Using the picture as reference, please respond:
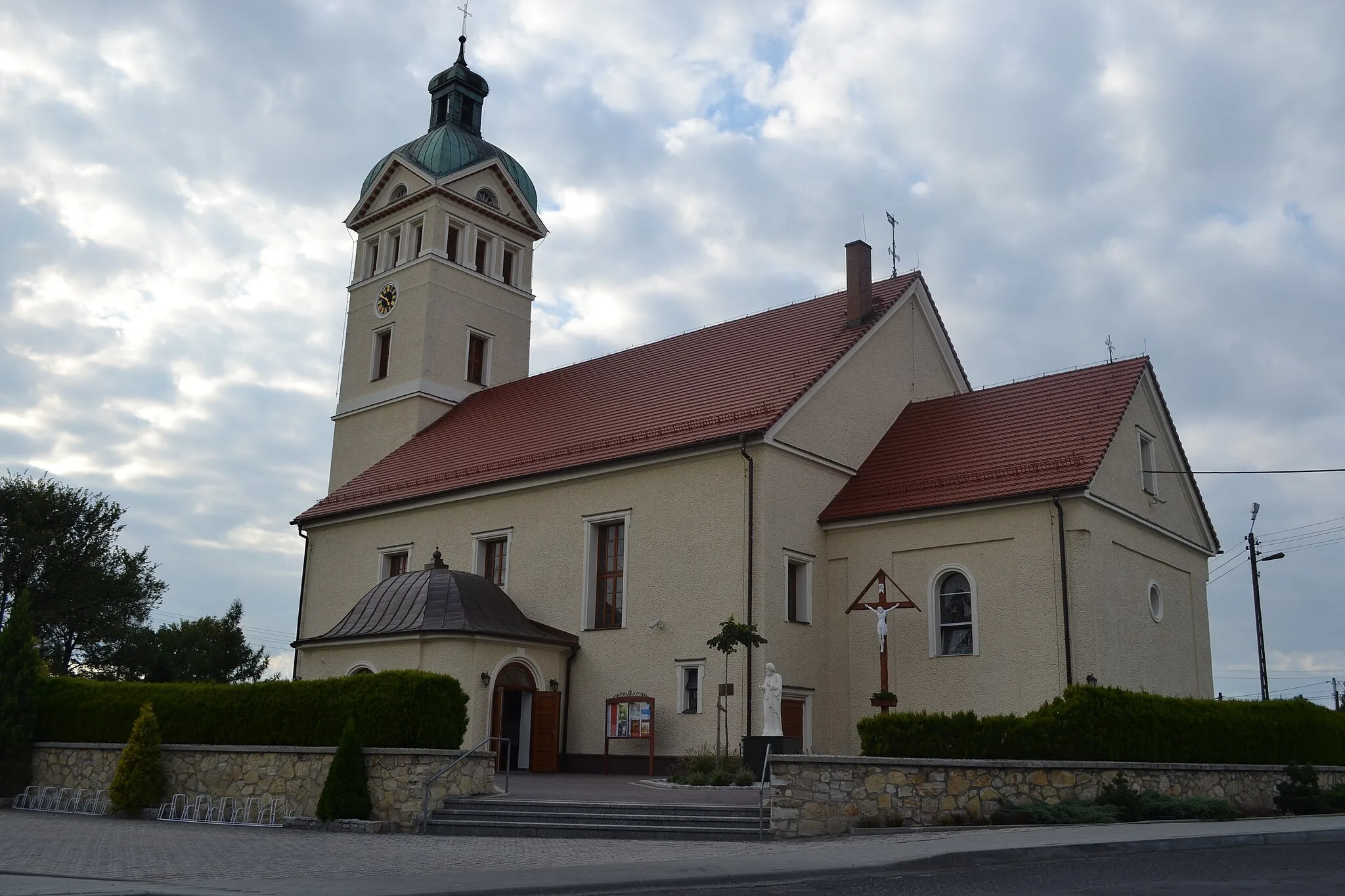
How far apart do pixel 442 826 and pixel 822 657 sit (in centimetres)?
988

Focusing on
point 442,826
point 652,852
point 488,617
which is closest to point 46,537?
point 488,617

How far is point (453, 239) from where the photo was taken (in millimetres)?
36594

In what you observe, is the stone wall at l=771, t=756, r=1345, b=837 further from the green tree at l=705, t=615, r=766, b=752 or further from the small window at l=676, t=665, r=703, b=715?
the small window at l=676, t=665, r=703, b=715

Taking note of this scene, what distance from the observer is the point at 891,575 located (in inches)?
918

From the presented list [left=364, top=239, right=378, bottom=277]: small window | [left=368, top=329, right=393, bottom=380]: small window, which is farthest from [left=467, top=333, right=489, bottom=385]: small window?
[left=364, top=239, right=378, bottom=277]: small window

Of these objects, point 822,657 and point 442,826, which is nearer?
point 442,826

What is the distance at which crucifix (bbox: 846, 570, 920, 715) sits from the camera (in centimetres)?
2002

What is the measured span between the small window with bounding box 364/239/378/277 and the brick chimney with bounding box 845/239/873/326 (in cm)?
1758

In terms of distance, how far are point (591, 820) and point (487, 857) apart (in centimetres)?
305

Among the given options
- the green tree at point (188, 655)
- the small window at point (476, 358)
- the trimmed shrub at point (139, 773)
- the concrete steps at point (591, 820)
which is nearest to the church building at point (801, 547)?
the trimmed shrub at point (139, 773)

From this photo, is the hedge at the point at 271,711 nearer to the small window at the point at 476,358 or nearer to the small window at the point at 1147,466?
the small window at the point at 1147,466

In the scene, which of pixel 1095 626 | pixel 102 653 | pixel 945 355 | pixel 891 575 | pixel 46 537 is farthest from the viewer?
pixel 102 653

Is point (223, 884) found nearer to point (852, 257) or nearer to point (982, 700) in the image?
point (982, 700)

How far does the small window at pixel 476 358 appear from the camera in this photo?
36.2 m
